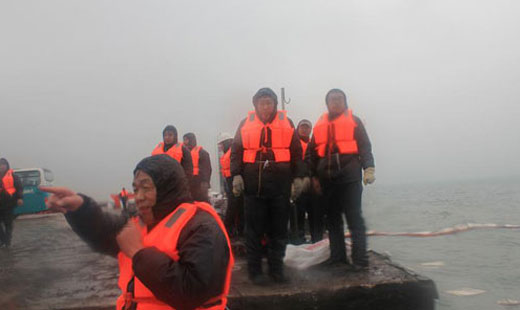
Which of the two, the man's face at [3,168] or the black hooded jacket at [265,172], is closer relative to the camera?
the black hooded jacket at [265,172]

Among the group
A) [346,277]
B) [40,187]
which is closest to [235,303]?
[346,277]

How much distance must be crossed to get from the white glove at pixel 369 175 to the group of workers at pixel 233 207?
11 mm

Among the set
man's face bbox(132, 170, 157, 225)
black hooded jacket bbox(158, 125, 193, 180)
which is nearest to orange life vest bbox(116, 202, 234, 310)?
man's face bbox(132, 170, 157, 225)

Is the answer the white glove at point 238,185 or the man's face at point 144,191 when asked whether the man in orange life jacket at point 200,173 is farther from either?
the man's face at point 144,191

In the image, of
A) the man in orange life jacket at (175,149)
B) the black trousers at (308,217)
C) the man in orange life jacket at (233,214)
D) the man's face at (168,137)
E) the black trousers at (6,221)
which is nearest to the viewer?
the black trousers at (308,217)

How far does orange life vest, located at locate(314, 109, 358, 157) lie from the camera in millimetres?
4355

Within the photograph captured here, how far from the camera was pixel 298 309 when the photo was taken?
3.41 metres

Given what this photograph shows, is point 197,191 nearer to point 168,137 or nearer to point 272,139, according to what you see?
point 168,137

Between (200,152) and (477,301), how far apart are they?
17.3ft

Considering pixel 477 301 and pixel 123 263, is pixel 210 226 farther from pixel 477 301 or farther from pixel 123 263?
pixel 477 301

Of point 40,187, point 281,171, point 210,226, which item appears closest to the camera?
point 40,187

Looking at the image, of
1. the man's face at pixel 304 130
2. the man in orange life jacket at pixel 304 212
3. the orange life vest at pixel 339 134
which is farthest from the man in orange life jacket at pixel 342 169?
the man's face at pixel 304 130

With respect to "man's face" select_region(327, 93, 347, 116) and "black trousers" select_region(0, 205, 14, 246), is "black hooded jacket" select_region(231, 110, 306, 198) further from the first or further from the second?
"black trousers" select_region(0, 205, 14, 246)

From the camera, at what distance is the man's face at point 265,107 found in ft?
13.3
